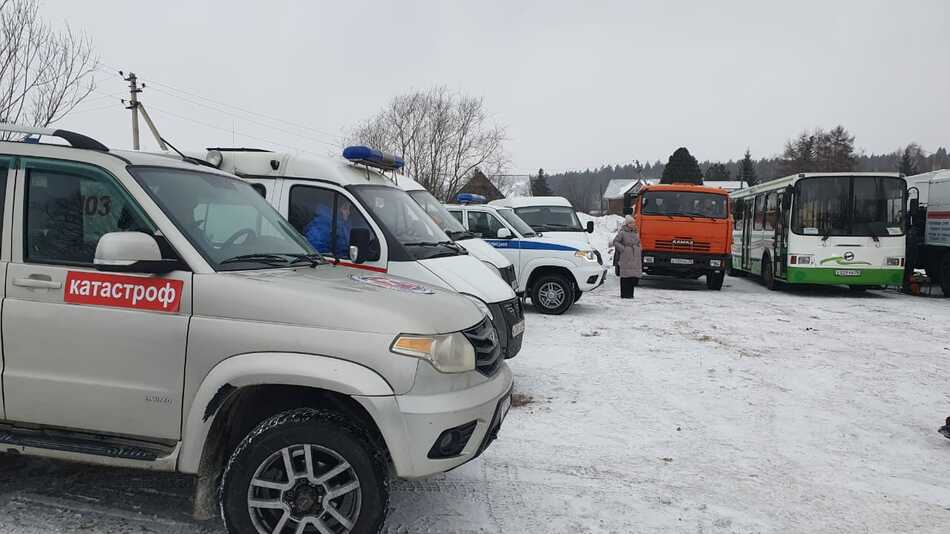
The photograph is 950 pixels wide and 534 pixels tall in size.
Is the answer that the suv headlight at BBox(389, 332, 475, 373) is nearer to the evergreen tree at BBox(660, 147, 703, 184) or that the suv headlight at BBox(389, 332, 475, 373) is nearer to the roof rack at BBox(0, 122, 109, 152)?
the roof rack at BBox(0, 122, 109, 152)

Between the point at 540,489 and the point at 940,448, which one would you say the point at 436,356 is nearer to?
the point at 540,489

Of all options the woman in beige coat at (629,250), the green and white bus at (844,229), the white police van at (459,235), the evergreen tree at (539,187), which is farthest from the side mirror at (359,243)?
the evergreen tree at (539,187)

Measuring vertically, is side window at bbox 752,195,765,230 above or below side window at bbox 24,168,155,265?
above

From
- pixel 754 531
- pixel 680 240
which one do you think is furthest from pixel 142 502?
pixel 680 240

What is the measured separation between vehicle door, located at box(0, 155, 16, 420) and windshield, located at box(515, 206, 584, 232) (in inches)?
491

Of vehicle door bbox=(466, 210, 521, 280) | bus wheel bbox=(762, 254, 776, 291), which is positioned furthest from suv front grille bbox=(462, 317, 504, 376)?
bus wheel bbox=(762, 254, 776, 291)

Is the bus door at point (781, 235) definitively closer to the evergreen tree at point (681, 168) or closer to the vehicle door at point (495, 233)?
the vehicle door at point (495, 233)

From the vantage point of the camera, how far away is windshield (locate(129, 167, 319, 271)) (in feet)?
11.3

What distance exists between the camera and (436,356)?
3129mm

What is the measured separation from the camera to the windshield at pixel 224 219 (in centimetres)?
343

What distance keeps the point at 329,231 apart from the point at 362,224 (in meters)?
0.37

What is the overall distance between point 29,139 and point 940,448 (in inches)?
262

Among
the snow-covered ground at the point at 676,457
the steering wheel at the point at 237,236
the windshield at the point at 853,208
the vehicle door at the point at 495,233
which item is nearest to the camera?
the steering wheel at the point at 237,236

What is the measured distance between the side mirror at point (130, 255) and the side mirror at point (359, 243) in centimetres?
273
